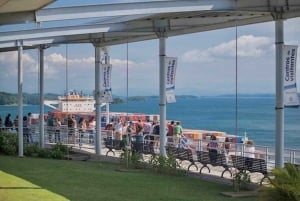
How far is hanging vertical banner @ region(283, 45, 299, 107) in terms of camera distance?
1446 cm

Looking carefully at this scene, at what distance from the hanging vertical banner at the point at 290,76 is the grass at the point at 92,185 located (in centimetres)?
239

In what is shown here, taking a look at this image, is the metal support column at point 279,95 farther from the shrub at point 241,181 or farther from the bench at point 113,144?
the bench at point 113,144

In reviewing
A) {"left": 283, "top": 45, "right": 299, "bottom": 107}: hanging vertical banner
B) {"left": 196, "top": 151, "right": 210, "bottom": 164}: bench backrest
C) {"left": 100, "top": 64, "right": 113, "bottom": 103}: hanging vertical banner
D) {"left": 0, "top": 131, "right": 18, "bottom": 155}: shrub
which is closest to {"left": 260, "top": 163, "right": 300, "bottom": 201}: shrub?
{"left": 283, "top": 45, "right": 299, "bottom": 107}: hanging vertical banner

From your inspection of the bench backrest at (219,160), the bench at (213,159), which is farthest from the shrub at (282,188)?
the bench backrest at (219,160)

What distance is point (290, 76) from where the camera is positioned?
14.5m

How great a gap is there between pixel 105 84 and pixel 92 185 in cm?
901

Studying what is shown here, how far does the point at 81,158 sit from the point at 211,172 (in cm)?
563

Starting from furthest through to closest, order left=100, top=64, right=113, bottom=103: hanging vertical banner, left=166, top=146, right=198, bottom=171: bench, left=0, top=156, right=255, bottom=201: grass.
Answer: left=100, top=64, right=113, bottom=103: hanging vertical banner
left=166, top=146, right=198, bottom=171: bench
left=0, top=156, right=255, bottom=201: grass

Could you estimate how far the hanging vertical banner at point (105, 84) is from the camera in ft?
74.0

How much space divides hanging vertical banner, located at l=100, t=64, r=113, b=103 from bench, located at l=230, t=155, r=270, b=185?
800 centimetres

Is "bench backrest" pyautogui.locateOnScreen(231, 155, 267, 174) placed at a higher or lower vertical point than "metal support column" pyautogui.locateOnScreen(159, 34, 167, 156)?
lower

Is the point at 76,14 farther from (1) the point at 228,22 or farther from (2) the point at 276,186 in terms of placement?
(2) the point at 276,186

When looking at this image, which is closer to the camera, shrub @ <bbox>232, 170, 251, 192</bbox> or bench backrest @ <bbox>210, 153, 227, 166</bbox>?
shrub @ <bbox>232, 170, 251, 192</bbox>

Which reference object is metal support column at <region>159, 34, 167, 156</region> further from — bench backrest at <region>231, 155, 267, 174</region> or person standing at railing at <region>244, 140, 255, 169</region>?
bench backrest at <region>231, 155, 267, 174</region>
